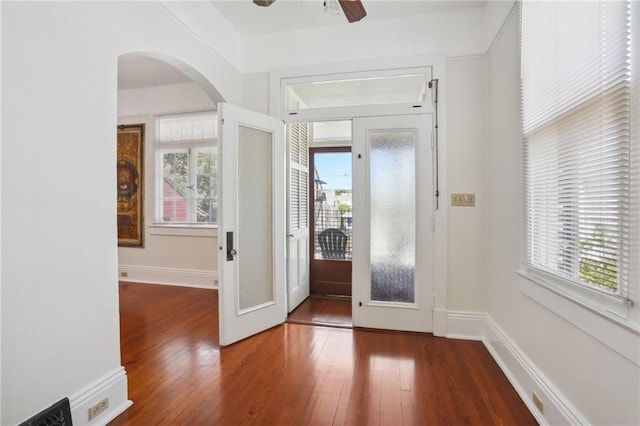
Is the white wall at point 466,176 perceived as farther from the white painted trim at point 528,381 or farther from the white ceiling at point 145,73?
the white ceiling at point 145,73

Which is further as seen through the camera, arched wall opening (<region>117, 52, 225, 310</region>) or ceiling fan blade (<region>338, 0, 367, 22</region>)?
arched wall opening (<region>117, 52, 225, 310</region>)

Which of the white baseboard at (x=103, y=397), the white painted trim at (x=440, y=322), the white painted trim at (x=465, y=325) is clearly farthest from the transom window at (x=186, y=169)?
the white painted trim at (x=465, y=325)

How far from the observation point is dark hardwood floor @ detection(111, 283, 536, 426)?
1.70 metres

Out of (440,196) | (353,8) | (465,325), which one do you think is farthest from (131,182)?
(465,325)

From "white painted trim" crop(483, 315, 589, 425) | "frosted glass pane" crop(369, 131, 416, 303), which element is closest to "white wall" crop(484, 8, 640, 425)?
"white painted trim" crop(483, 315, 589, 425)

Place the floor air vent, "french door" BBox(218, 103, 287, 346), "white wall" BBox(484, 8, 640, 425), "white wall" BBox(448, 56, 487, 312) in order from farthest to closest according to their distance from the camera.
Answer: "white wall" BBox(448, 56, 487, 312), "french door" BBox(218, 103, 287, 346), the floor air vent, "white wall" BBox(484, 8, 640, 425)

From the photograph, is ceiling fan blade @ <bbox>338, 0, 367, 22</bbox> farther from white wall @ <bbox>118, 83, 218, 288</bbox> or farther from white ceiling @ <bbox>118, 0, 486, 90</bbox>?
white wall @ <bbox>118, 83, 218, 288</bbox>

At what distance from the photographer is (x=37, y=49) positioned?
135 cm

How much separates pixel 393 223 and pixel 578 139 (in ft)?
5.41

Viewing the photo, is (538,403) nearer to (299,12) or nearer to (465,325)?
(465,325)

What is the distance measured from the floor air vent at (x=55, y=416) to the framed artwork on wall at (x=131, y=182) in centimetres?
344

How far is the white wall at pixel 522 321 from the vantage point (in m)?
1.18

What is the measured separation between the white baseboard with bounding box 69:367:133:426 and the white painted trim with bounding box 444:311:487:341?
2573mm

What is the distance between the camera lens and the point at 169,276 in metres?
4.43
